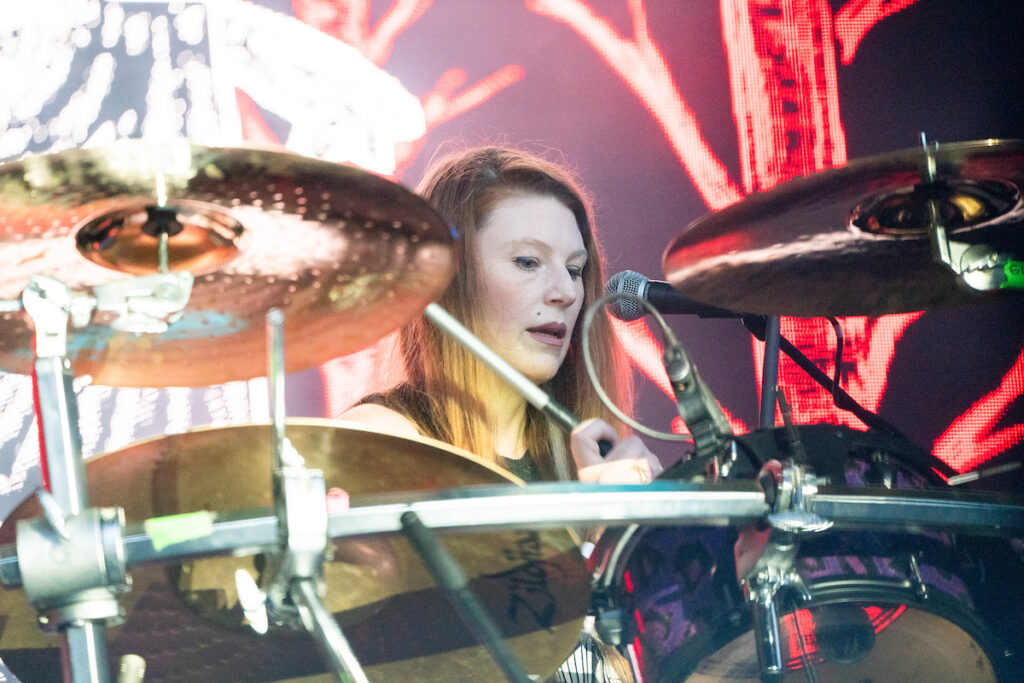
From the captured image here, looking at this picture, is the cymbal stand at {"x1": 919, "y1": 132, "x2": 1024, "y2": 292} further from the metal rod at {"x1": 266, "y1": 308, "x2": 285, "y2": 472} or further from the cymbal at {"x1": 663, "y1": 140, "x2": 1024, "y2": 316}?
the metal rod at {"x1": 266, "y1": 308, "x2": 285, "y2": 472}

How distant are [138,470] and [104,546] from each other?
201mm

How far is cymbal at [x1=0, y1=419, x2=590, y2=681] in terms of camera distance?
72cm

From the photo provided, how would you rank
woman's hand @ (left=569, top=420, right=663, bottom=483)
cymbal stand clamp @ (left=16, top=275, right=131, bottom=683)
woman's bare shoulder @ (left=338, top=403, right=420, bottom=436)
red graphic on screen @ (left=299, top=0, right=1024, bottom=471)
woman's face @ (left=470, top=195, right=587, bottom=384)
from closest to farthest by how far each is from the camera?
1. cymbal stand clamp @ (left=16, top=275, right=131, bottom=683)
2. woman's hand @ (left=569, top=420, right=663, bottom=483)
3. woman's bare shoulder @ (left=338, top=403, right=420, bottom=436)
4. woman's face @ (left=470, top=195, right=587, bottom=384)
5. red graphic on screen @ (left=299, top=0, right=1024, bottom=471)

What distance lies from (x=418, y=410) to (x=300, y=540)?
38.7 inches

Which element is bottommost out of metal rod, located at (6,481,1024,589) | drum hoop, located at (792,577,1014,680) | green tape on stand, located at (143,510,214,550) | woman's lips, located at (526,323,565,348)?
drum hoop, located at (792,577,1014,680)

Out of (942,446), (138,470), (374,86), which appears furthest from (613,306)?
(942,446)

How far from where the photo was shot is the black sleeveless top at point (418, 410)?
1.48m

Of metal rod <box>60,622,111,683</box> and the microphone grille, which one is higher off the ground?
the microphone grille

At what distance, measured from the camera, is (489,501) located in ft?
1.83

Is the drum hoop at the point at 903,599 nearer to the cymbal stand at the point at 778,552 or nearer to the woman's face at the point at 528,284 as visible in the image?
the cymbal stand at the point at 778,552

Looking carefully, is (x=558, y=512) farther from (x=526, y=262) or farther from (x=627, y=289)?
(x=526, y=262)

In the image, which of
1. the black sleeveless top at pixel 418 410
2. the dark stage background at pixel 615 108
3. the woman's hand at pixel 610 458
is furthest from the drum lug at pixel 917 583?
the dark stage background at pixel 615 108

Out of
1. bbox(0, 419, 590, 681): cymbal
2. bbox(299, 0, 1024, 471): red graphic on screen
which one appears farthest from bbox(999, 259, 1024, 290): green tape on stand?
bbox(299, 0, 1024, 471): red graphic on screen

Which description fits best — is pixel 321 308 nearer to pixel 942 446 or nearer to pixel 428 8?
pixel 428 8
